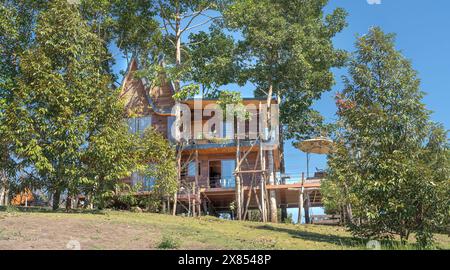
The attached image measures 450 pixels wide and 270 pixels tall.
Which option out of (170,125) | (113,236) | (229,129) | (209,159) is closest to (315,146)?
(229,129)

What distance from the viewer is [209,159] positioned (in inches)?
1300

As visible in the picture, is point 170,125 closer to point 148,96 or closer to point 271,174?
point 148,96

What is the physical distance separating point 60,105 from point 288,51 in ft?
52.8

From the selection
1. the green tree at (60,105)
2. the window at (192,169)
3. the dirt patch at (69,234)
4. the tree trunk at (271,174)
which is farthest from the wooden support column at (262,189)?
the dirt patch at (69,234)

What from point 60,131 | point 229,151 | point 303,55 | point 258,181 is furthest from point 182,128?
point 60,131

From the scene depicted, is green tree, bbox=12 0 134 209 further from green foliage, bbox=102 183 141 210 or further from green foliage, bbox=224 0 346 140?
green foliage, bbox=224 0 346 140

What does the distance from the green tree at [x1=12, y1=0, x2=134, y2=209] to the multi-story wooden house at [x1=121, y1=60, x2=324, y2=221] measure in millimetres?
8098

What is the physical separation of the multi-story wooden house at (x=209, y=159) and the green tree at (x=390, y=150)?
41.1 ft

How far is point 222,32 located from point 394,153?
68.8 ft

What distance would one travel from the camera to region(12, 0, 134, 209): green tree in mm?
19984

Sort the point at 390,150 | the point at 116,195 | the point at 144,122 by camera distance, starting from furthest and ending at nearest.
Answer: the point at 144,122 → the point at 116,195 → the point at 390,150

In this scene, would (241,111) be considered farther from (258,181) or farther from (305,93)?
(305,93)

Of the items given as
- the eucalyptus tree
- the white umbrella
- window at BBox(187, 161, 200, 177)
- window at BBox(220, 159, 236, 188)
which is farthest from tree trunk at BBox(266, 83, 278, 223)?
window at BBox(187, 161, 200, 177)

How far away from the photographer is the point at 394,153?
15.6 m
